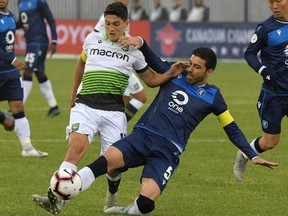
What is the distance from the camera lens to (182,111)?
9.75 m

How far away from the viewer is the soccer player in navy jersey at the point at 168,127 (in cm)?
942

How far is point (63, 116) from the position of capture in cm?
1948

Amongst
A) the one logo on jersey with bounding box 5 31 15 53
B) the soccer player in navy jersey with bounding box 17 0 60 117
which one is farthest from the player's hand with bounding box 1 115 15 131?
the soccer player in navy jersey with bounding box 17 0 60 117

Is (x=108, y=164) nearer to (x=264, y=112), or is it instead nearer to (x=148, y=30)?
(x=264, y=112)

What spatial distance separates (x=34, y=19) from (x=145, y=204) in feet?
34.4

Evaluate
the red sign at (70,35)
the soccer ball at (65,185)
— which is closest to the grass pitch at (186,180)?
the soccer ball at (65,185)

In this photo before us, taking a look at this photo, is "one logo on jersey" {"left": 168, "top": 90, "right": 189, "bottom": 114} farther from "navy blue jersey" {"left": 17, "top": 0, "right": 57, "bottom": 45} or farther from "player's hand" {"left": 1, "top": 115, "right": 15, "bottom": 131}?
"navy blue jersey" {"left": 17, "top": 0, "right": 57, "bottom": 45}

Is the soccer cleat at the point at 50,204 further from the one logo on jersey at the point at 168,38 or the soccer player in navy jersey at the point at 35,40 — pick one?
the one logo on jersey at the point at 168,38

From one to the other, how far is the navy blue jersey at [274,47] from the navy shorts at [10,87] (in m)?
3.64

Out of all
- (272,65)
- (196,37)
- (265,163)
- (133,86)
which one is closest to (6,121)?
(265,163)

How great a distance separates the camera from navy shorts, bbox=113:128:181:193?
9.45 metres

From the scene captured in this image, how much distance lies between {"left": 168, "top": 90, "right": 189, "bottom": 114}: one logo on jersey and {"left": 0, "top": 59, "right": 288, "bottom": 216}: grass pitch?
1.10 m

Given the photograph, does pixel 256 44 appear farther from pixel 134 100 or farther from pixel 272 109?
pixel 134 100

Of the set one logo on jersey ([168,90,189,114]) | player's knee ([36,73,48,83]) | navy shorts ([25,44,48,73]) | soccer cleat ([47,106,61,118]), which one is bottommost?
soccer cleat ([47,106,61,118])
